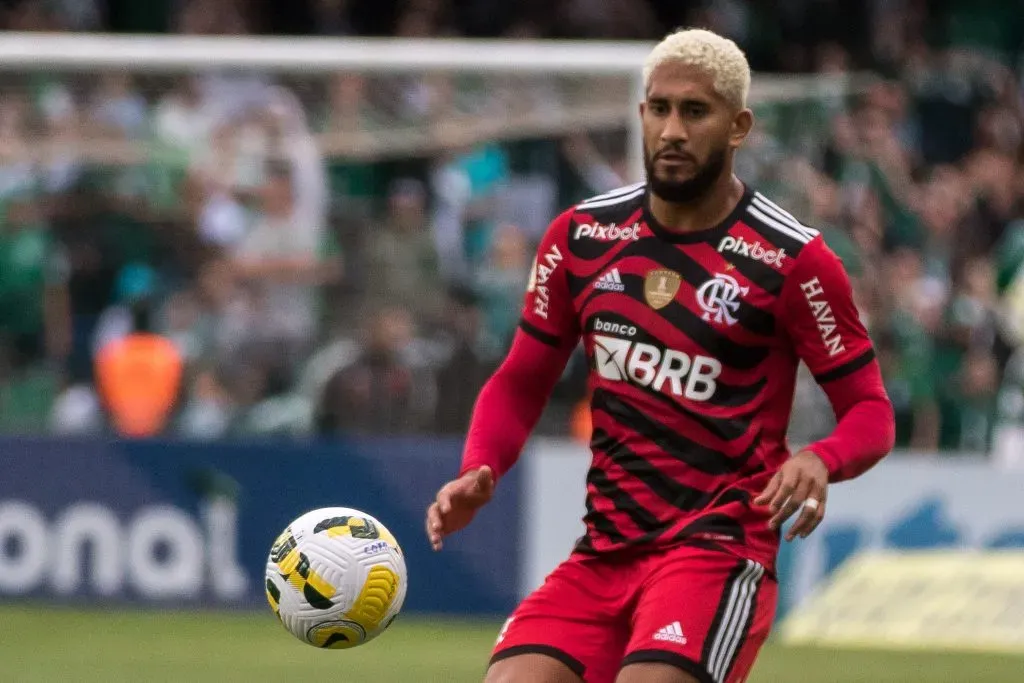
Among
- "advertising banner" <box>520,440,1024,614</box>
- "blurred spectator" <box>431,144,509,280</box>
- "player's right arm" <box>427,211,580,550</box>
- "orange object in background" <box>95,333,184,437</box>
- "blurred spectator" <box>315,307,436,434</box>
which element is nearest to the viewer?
"player's right arm" <box>427,211,580,550</box>

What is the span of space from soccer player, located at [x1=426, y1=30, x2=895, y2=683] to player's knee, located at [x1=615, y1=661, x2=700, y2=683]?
0.14 metres

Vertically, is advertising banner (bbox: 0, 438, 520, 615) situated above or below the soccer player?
below

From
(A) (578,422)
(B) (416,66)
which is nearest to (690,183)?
(A) (578,422)

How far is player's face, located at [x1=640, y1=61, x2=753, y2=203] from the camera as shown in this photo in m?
5.19

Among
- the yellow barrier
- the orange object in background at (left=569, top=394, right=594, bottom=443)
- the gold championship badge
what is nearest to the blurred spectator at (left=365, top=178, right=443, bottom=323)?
the orange object in background at (left=569, top=394, right=594, bottom=443)

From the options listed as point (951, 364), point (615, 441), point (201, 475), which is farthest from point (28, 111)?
point (615, 441)

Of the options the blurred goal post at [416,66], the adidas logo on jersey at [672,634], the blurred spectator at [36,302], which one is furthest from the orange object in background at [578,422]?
the adidas logo on jersey at [672,634]

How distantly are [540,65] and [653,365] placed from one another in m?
7.96

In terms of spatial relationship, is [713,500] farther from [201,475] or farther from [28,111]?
[28,111]

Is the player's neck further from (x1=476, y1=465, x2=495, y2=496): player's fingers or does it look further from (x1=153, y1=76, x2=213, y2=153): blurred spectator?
(x1=153, y1=76, x2=213, y2=153): blurred spectator

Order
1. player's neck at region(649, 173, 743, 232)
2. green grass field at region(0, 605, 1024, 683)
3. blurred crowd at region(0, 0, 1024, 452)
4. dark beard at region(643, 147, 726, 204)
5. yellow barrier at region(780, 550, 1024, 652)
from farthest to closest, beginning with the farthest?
1. blurred crowd at region(0, 0, 1024, 452)
2. yellow barrier at region(780, 550, 1024, 652)
3. green grass field at region(0, 605, 1024, 683)
4. player's neck at region(649, 173, 743, 232)
5. dark beard at region(643, 147, 726, 204)

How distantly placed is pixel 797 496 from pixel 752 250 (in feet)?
2.47

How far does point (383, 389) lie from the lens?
12.6 meters

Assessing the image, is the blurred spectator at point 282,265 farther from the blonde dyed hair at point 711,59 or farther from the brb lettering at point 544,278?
the blonde dyed hair at point 711,59
